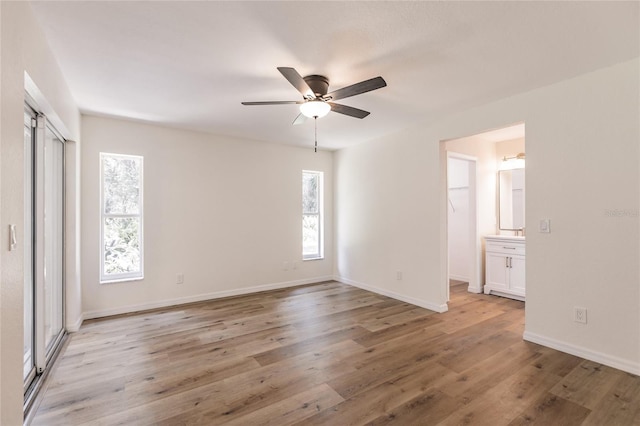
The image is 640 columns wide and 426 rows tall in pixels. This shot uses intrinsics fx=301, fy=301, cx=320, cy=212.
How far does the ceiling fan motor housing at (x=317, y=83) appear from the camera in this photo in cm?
256

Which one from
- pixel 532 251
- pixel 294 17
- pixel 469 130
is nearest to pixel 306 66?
pixel 294 17

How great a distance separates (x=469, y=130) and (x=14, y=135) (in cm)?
389

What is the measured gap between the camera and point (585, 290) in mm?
2658

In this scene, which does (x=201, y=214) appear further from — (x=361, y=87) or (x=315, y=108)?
(x=361, y=87)

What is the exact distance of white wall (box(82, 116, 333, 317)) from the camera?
3766 millimetres

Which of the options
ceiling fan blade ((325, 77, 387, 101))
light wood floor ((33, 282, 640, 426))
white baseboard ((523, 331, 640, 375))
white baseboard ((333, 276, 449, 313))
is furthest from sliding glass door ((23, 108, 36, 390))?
white baseboard ((523, 331, 640, 375))

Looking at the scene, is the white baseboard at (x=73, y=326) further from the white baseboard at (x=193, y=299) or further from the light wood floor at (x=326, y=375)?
the white baseboard at (x=193, y=299)

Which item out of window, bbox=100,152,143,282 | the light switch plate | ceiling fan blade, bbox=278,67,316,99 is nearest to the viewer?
ceiling fan blade, bbox=278,67,316,99

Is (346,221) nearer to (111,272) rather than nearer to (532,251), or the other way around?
(532,251)

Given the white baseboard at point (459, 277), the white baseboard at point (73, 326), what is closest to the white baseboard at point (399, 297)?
the white baseboard at point (459, 277)

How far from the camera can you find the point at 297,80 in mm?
2232

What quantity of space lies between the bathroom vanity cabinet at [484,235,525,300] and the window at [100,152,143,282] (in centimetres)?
511

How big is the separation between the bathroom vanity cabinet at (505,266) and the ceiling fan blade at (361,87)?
3430 millimetres

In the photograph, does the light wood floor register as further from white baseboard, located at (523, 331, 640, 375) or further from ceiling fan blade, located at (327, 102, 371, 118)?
ceiling fan blade, located at (327, 102, 371, 118)
